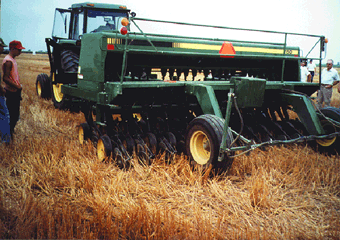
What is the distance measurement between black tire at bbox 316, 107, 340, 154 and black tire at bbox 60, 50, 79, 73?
4.85m

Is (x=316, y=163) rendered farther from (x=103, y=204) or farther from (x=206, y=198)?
(x=103, y=204)

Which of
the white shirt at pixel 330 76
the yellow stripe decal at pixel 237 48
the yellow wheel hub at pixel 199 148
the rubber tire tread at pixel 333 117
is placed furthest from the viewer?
the white shirt at pixel 330 76

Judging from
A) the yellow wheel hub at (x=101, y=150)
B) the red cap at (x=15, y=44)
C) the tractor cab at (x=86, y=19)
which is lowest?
the yellow wheel hub at (x=101, y=150)

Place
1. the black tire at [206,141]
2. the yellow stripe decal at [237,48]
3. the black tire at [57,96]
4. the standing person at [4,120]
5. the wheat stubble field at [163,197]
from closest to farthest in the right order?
the wheat stubble field at [163,197] < the black tire at [206,141] < the standing person at [4,120] < the yellow stripe decal at [237,48] < the black tire at [57,96]

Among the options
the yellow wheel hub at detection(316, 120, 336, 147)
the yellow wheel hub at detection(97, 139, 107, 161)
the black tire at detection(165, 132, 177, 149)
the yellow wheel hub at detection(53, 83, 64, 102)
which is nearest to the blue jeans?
the yellow wheel hub at detection(97, 139, 107, 161)

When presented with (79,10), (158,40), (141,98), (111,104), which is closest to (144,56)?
(158,40)

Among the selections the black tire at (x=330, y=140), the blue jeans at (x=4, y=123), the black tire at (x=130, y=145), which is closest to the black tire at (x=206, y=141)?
the black tire at (x=130, y=145)

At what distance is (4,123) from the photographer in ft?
15.4

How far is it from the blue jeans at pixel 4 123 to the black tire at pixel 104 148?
4.45ft

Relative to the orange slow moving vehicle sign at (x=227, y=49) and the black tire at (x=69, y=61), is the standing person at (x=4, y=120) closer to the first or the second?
the black tire at (x=69, y=61)

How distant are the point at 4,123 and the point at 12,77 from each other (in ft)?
2.24

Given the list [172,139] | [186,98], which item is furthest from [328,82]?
[172,139]

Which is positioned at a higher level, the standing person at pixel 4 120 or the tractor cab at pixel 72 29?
the tractor cab at pixel 72 29

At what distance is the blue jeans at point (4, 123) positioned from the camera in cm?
462
